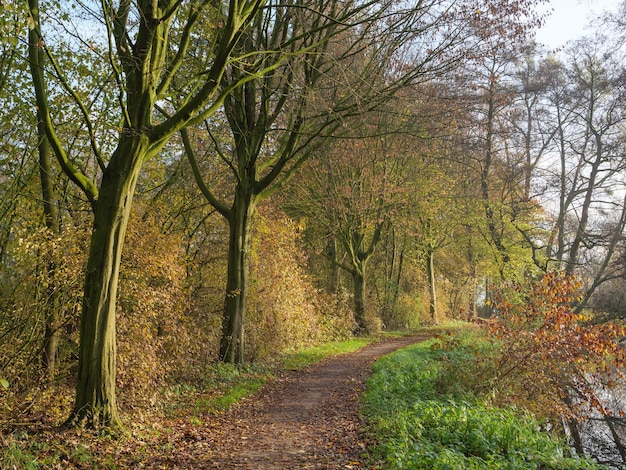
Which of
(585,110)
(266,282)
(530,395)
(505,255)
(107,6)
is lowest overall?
(530,395)

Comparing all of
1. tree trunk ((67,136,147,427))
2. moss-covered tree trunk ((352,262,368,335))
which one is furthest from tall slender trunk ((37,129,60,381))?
moss-covered tree trunk ((352,262,368,335))

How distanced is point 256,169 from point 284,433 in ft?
24.2

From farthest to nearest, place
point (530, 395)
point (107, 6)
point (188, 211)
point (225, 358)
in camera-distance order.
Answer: point (188, 211), point (225, 358), point (530, 395), point (107, 6)

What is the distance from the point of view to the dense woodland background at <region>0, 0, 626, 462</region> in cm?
718

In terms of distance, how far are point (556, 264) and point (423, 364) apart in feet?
34.1

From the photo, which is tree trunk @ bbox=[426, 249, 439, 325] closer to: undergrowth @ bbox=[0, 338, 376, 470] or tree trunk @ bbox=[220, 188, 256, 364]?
tree trunk @ bbox=[220, 188, 256, 364]

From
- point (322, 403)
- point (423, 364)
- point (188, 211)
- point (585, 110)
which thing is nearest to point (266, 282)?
point (188, 211)

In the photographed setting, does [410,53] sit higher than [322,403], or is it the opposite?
[410,53]

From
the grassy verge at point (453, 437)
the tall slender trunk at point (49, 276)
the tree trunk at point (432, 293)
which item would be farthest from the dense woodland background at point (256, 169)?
the grassy verge at point (453, 437)

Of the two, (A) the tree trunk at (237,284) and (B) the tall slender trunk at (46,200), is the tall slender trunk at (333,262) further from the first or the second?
(B) the tall slender trunk at (46,200)

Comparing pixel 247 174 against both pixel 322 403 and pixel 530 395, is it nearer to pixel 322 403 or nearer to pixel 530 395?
pixel 322 403

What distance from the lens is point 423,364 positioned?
1326 centimetres

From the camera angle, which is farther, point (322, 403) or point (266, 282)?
point (266, 282)

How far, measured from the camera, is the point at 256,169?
12789 millimetres
